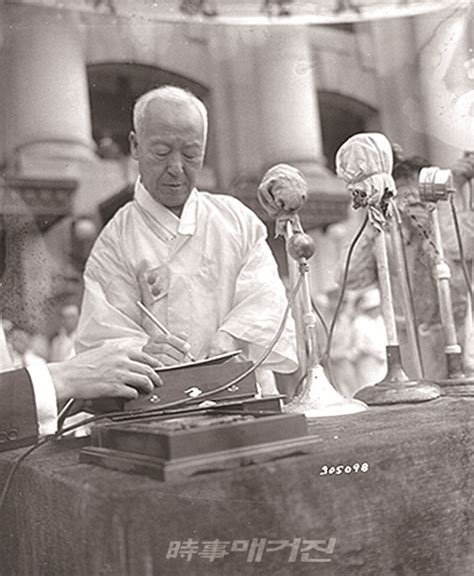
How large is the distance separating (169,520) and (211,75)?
0.98 metres

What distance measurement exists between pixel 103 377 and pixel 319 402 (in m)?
0.38

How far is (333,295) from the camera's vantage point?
1592 millimetres

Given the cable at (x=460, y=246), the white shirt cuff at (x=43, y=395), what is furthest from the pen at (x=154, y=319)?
the cable at (x=460, y=246)

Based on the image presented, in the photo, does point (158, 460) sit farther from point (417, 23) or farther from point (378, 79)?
point (417, 23)

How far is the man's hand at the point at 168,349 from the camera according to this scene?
1.29 m

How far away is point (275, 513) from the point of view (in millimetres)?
899

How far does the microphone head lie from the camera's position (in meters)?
1.41

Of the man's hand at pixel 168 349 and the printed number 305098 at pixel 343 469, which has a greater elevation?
the man's hand at pixel 168 349

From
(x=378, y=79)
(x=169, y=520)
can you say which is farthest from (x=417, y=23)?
(x=169, y=520)

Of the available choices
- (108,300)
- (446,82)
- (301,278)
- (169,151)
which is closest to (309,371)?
(301,278)

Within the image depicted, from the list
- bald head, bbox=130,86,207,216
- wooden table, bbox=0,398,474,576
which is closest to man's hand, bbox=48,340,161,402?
wooden table, bbox=0,398,474,576

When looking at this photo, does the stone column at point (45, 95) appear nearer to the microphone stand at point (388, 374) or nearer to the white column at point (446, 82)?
the microphone stand at point (388, 374)

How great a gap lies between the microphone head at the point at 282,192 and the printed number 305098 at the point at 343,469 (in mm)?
597

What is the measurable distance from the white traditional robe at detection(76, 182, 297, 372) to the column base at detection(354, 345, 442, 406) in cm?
16
